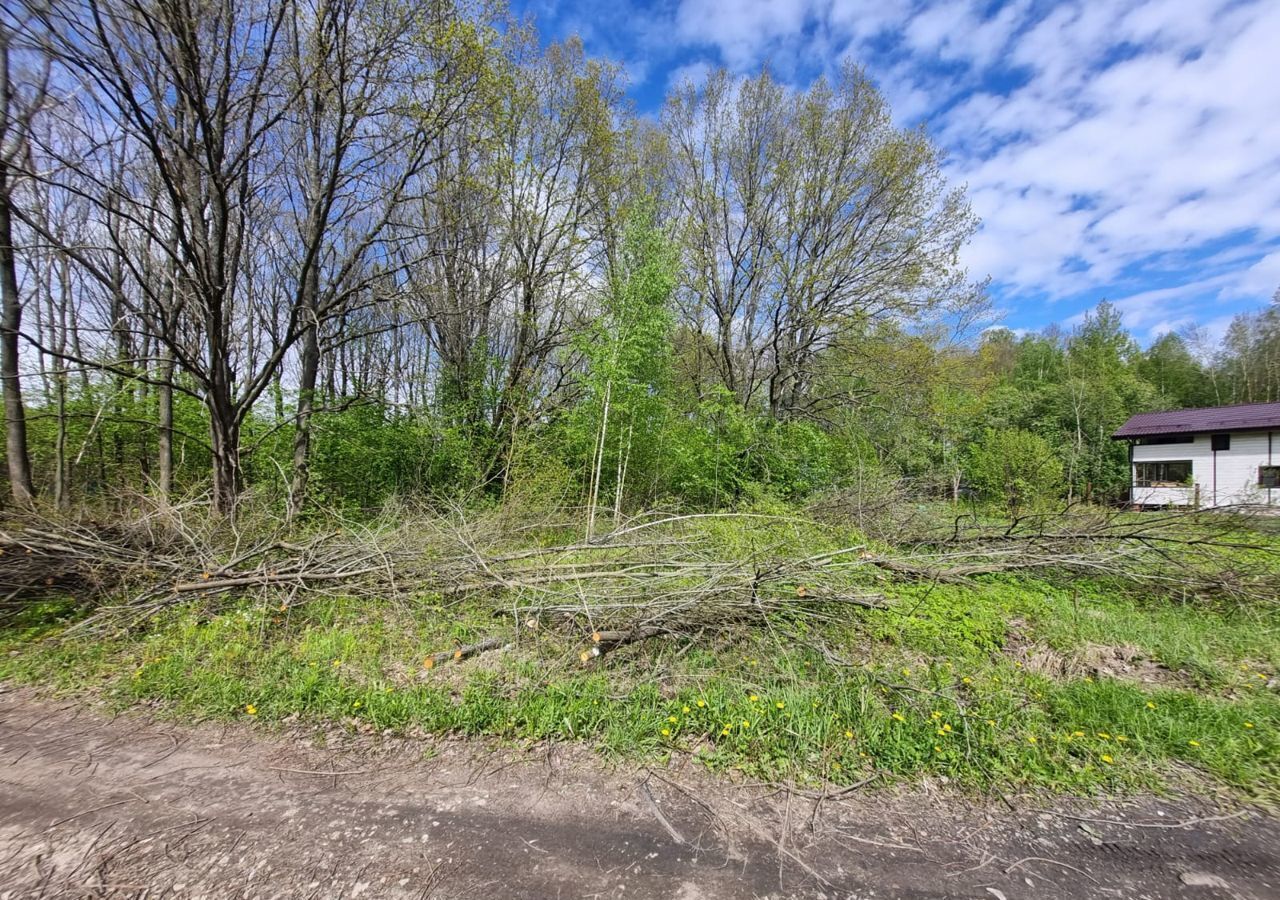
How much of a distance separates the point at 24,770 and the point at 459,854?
271cm

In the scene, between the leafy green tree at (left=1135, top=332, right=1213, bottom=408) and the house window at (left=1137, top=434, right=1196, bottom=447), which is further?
the leafy green tree at (left=1135, top=332, right=1213, bottom=408)

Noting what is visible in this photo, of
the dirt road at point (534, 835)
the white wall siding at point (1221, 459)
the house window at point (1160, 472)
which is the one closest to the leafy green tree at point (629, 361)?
the dirt road at point (534, 835)

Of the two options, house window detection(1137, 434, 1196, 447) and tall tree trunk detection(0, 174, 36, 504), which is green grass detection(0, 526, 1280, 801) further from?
house window detection(1137, 434, 1196, 447)

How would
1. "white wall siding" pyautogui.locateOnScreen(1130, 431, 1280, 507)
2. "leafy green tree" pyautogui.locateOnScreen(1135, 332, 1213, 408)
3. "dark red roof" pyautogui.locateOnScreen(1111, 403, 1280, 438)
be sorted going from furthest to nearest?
"leafy green tree" pyautogui.locateOnScreen(1135, 332, 1213, 408) < "dark red roof" pyautogui.locateOnScreen(1111, 403, 1280, 438) < "white wall siding" pyautogui.locateOnScreen(1130, 431, 1280, 507)

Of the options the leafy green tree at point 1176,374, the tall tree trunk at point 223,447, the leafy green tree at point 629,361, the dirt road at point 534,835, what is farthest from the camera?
the leafy green tree at point 1176,374

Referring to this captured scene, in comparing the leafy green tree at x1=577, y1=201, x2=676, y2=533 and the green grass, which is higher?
the leafy green tree at x1=577, y1=201, x2=676, y2=533

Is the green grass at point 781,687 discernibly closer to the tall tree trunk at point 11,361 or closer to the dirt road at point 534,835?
the dirt road at point 534,835

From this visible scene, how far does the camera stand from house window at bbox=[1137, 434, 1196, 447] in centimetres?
2489

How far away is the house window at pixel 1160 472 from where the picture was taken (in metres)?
24.9

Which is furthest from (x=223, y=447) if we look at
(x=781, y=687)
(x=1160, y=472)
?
(x=1160, y=472)

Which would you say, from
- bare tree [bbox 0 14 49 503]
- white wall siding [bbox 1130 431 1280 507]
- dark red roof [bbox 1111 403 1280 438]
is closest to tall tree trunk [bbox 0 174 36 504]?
bare tree [bbox 0 14 49 503]

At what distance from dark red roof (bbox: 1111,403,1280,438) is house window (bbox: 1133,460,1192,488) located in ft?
5.70

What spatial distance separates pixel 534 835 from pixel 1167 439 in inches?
1463

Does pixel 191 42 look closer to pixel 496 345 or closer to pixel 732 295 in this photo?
pixel 496 345
